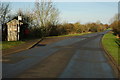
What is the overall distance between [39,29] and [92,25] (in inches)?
2090

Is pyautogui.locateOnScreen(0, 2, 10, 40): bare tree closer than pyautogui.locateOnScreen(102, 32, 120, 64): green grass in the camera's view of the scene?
No

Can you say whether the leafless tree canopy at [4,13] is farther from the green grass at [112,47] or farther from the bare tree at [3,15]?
the green grass at [112,47]

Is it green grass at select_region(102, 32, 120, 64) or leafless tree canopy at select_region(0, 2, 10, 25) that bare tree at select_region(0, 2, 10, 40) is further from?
green grass at select_region(102, 32, 120, 64)

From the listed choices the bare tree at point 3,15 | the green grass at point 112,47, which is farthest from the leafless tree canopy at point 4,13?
the green grass at point 112,47

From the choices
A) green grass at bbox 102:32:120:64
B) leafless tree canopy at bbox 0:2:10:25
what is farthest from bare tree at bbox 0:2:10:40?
green grass at bbox 102:32:120:64

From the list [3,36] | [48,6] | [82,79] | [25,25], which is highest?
[48,6]

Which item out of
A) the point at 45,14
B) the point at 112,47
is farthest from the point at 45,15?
the point at 112,47

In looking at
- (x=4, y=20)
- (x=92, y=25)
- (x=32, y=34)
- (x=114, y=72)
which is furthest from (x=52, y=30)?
(x=92, y=25)

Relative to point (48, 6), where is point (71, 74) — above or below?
below

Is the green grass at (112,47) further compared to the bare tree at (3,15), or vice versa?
the bare tree at (3,15)

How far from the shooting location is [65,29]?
46031 mm

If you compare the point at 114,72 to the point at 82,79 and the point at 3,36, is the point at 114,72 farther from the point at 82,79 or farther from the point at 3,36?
the point at 3,36

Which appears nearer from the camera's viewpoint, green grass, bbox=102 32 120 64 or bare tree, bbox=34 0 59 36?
green grass, bbox=102 32 120 64

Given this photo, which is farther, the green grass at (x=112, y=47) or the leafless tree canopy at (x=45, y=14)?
the leafless tree canopy at (x=45, y=14)
